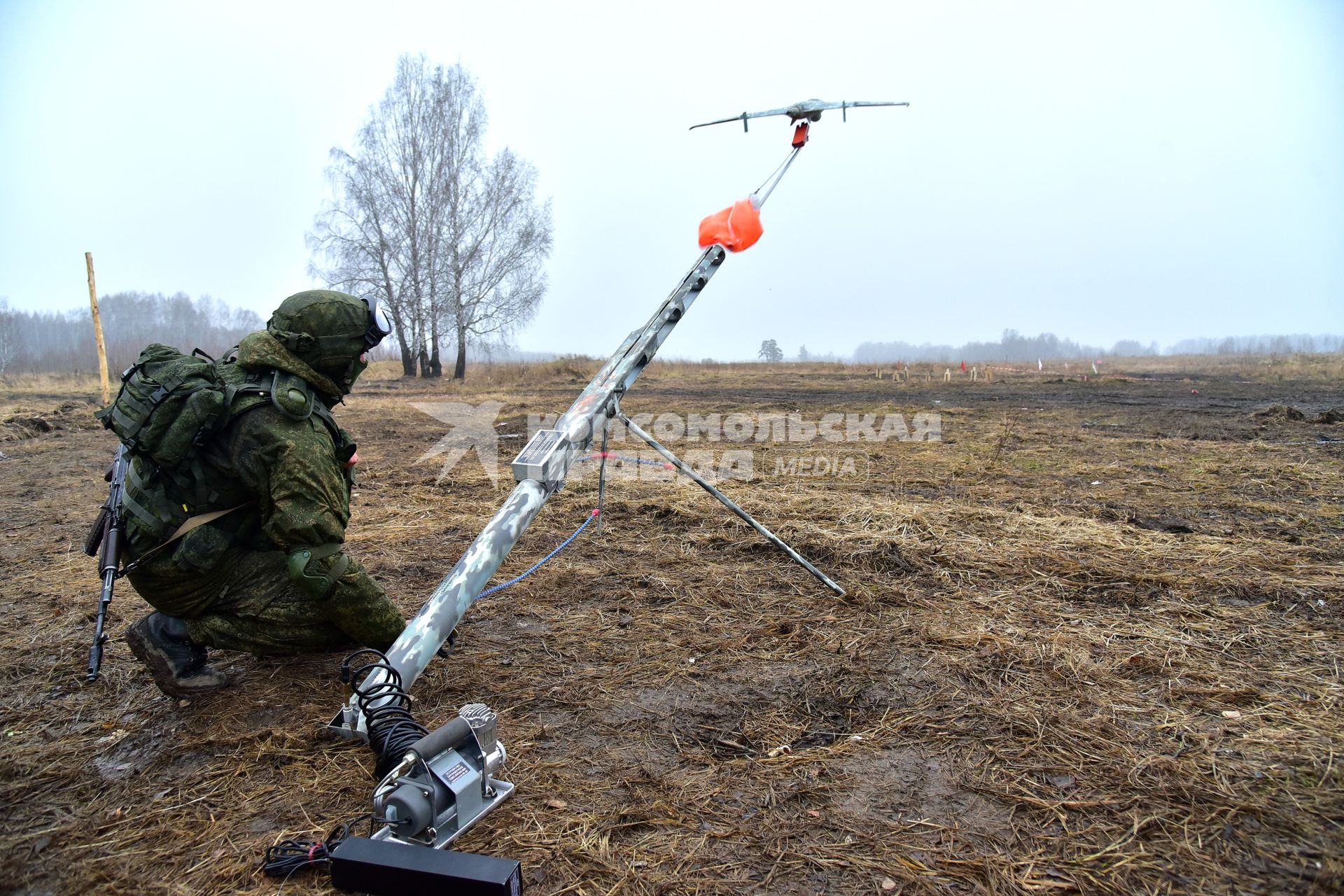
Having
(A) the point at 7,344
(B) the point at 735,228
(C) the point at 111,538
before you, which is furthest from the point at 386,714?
(A) the point at 7,344

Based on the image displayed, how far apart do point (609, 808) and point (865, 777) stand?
0.94 m

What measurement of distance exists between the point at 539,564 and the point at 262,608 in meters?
2.08

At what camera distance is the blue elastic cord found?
15.3 feet

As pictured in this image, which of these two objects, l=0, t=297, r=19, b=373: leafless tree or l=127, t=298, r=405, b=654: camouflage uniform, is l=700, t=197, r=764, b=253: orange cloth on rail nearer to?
l=127, t=298, r=405, b=654: camouflage uniform

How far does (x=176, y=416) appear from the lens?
300cm

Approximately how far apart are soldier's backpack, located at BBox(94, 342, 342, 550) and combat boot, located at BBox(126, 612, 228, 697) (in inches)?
15.3

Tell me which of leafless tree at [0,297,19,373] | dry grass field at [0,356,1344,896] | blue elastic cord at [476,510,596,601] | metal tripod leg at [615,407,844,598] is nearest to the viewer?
dry grass field at [0,356,1344,896]

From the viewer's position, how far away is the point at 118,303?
86562 millimetres

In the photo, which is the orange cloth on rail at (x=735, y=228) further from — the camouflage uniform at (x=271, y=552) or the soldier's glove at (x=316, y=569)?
the soldier's glove at (x=316, y=569)

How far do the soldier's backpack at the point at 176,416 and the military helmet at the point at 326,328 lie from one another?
16cm

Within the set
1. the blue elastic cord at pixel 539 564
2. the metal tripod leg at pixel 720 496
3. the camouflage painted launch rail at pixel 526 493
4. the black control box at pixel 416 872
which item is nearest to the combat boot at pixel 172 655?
the camouflage painted launch rail at pixel 526 493

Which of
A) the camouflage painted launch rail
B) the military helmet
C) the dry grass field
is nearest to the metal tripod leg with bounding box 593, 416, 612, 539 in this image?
the camouflage painted launch rail

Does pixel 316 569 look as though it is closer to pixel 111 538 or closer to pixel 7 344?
pixel 111 538

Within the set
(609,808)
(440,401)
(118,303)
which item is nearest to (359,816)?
(609,808)
